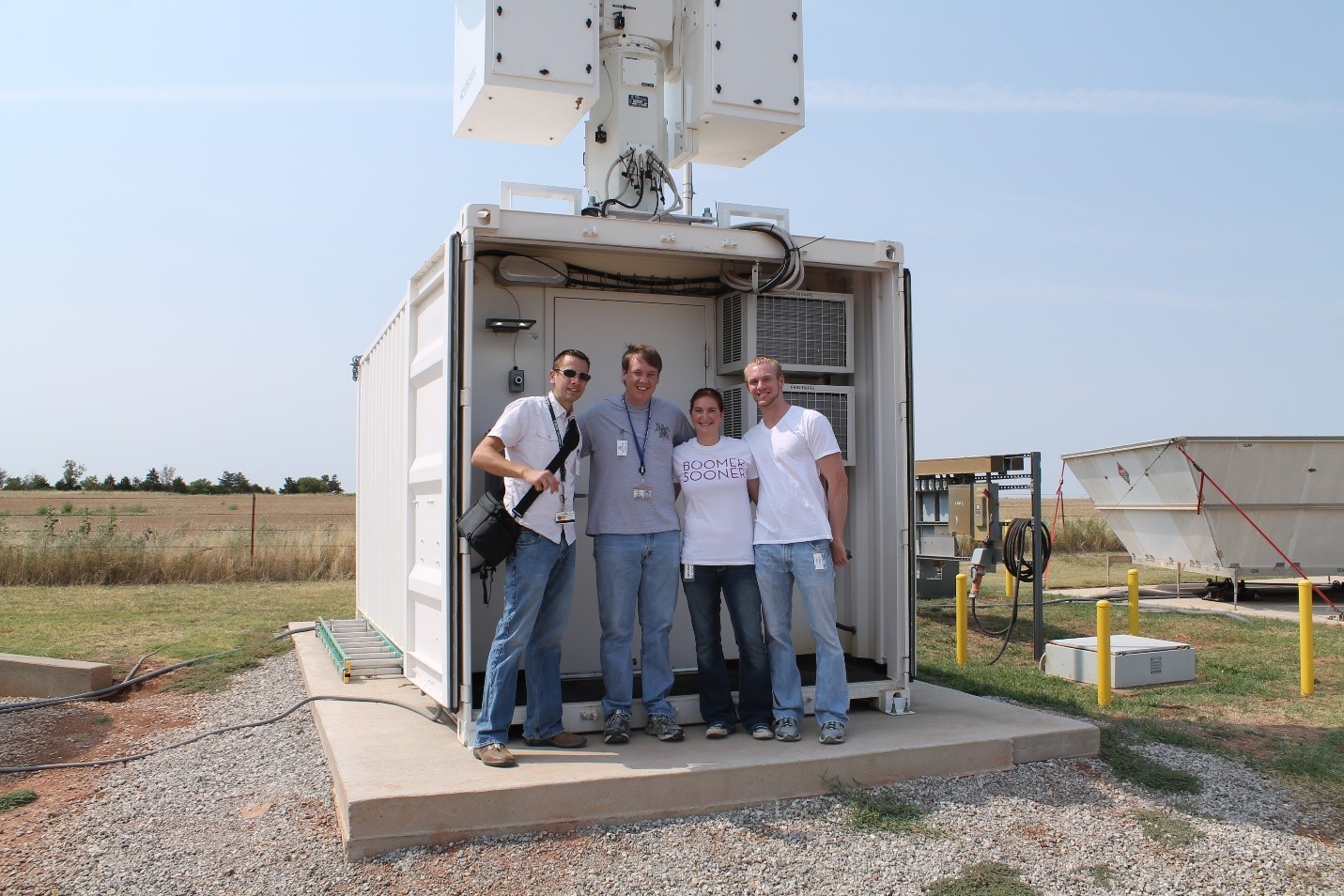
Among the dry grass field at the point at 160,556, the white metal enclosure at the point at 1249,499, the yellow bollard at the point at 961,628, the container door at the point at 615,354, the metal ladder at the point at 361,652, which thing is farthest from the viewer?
the dry grass field at the point at 160,556

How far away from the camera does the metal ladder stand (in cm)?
723

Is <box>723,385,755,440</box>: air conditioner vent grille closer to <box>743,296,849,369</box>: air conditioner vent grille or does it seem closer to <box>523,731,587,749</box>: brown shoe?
<box>743,296,849,369</box>: air conditioner vent grille

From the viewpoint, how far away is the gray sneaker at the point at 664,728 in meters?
5.03

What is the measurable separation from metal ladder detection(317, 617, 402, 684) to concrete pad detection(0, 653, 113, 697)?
171 centimetres

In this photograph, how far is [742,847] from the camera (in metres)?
4.13

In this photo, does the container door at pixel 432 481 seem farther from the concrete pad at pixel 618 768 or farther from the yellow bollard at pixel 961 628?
the yellow bollard at pixel 961 628

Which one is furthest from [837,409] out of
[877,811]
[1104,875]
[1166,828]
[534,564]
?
[1104,875]

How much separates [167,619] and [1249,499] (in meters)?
13.3

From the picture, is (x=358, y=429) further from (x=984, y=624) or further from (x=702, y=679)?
(x=984, y=624)

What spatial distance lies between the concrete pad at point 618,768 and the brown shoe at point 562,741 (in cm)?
5

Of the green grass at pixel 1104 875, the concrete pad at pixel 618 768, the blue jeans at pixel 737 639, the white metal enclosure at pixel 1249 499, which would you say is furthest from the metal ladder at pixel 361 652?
the white metal enclosure at pixel 1249 499

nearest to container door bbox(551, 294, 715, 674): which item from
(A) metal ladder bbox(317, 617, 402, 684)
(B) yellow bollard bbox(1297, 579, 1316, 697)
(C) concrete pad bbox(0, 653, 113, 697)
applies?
(A) metal ladder bbox(317, 617, 402, 684)

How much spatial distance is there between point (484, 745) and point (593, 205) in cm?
310

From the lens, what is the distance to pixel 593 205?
608 centimetres
